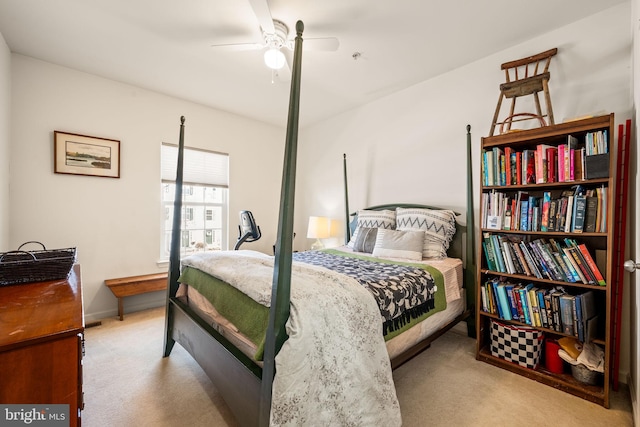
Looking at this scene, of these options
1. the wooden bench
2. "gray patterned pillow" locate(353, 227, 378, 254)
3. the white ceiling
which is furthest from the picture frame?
"gray patterned pillow" locate(353, 227, 378, 254)

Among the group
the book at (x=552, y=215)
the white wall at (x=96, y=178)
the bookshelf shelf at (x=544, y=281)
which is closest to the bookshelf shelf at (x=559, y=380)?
the bookshelf shelf at (x=544, y=281)

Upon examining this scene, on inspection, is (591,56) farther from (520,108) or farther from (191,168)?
(191,168)

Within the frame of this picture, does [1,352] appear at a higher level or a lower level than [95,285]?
higher

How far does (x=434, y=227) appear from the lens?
266 centimetres

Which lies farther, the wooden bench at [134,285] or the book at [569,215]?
the wooden bench at [134,285]

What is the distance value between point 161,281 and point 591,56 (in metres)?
4.58

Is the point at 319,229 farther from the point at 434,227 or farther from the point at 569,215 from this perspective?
the point at 569,215

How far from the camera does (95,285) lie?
296cm

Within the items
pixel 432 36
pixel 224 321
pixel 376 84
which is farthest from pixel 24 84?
pixel 432 36

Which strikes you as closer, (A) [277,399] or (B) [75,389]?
(B) [75,389]

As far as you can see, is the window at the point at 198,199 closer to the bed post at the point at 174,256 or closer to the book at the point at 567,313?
the bed post at the point at 174,256

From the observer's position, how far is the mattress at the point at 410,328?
148 cm

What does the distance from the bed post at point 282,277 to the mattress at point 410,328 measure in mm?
149

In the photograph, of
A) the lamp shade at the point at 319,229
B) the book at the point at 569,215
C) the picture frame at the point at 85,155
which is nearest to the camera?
the book at the point at 569,215
